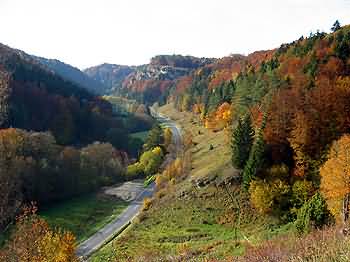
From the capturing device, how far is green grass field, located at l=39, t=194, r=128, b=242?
206 feet

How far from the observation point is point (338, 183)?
1580 inches

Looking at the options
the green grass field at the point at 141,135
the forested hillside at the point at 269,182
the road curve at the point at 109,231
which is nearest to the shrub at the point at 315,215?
the forested hillside at the point at 269,182

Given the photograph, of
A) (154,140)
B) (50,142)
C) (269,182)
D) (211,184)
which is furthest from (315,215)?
(154,140)

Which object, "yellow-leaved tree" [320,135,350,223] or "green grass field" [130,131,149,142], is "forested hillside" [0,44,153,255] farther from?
"yellow-leaved tree" [320,135,350,223]

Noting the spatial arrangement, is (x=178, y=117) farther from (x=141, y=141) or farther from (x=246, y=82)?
(x=246, y=82)

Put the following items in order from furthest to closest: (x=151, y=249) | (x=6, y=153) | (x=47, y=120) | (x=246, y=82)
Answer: (x=47, y=120)
(x=246, y=82)
(x=6, y=153)
(x=151, y=249)

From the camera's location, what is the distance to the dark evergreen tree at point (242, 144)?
57844mm

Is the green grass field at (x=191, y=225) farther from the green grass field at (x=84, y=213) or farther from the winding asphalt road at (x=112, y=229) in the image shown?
the green grass field at (x=84, y=213)

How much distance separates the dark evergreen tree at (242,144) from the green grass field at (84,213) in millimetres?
22853

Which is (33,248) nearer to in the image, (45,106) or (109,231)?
(109,231)

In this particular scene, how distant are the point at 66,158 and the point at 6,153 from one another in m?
12.5

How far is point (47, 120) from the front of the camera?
132 m

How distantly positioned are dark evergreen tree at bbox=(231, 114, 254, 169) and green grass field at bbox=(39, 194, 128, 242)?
22853mm

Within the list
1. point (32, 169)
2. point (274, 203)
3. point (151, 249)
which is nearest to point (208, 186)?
point (274, 203)
